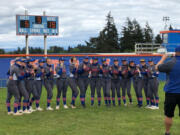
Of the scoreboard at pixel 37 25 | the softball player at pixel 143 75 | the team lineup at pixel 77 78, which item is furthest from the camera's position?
the scoreboard at pixel 37 25

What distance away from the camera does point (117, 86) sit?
12383mm

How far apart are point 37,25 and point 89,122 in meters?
16.5

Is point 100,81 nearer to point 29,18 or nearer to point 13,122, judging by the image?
point 13,122

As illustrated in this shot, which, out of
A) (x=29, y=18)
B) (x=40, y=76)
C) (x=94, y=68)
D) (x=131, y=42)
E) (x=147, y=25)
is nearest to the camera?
(x=40, y=76)

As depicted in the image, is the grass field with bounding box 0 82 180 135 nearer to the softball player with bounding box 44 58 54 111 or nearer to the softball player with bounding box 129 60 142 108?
the softball player with bounding box 129 60 142 108

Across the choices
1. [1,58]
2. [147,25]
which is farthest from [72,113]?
[147,25]

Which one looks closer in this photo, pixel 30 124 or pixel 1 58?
pixel 30 124

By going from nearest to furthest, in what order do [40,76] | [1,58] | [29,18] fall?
[40,76] < [1,58] < [29,18]

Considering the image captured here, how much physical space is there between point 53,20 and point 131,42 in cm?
4938

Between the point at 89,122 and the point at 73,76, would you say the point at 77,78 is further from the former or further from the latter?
the point at 89,122

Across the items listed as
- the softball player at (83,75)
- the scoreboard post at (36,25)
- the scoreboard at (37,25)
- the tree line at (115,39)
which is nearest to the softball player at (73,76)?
the softball player at (83,75)

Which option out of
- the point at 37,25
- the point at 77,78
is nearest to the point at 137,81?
the point at 77,78

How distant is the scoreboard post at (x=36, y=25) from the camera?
2373cm

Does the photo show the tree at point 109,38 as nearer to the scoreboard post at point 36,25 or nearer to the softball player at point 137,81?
the scoreboard post at point 36,25
